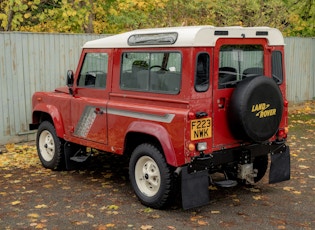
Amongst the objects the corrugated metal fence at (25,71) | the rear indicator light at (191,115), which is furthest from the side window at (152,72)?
the corrugated metal fence at (25,71)

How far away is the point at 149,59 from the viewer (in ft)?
19.6

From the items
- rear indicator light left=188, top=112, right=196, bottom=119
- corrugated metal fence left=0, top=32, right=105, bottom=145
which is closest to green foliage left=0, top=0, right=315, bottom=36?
corrugated metal fence left=0, top=32, right=105, bottom=145

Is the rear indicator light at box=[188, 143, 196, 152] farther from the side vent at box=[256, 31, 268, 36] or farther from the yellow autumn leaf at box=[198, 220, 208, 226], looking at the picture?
the side vent at box=[256, 31, 268, 36]

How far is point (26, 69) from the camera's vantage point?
9.76m

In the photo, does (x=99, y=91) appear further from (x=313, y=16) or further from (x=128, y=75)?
(x=313, y=16)

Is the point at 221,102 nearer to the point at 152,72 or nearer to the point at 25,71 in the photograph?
the point at 152,72

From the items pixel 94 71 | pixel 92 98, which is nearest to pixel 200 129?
pixel 92 98

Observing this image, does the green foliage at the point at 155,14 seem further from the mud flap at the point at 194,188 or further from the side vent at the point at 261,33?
the mud flap at the point at 194,188

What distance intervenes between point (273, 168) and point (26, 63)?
5.92 m

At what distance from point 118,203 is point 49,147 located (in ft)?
7.88

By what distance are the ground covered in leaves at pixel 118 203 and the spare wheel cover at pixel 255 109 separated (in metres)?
1.00

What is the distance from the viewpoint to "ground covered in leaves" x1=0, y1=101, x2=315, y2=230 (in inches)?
213

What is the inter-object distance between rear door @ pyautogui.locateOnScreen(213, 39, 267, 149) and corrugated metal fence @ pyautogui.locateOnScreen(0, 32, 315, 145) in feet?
18.0

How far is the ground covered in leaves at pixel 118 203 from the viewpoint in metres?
5.40
